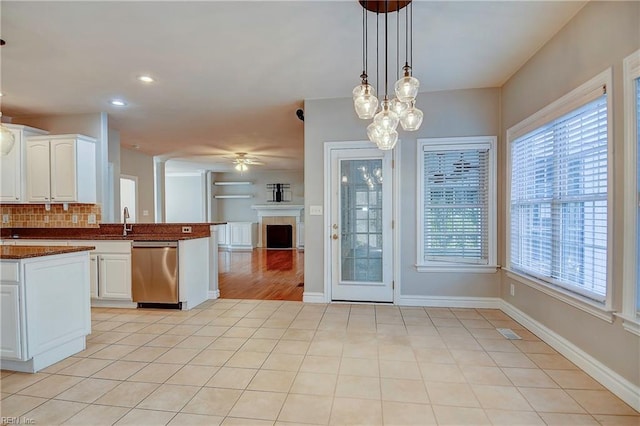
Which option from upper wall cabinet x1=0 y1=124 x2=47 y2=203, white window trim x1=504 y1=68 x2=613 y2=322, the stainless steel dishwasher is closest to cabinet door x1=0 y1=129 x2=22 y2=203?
upper wall cabinet x1=0 y1=124 x2=47 y2=203

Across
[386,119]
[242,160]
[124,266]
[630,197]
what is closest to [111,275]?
[124,266]

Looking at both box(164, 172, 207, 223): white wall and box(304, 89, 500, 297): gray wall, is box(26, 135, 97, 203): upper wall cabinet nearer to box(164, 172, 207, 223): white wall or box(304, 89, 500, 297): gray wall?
box(304, 89, 500, 297): gray wall

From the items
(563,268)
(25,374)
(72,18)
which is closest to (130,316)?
(25,374)

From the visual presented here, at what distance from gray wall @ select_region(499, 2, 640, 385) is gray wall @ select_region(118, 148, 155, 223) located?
7.13 metres

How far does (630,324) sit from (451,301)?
2082mm

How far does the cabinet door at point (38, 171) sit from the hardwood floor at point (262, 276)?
2.75 metres

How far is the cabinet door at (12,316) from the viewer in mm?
2324

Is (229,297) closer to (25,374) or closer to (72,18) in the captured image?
(25,374)

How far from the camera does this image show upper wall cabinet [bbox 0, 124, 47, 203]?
428 centimetres

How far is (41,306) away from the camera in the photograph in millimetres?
2455

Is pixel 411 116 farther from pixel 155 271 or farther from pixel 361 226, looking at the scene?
pixel 155 271

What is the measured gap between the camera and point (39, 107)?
4336 millimetres

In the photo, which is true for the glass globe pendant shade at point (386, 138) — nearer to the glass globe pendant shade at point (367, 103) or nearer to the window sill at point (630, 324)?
the glass globe pendant shade at point (367, 103)

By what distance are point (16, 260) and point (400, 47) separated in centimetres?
345
